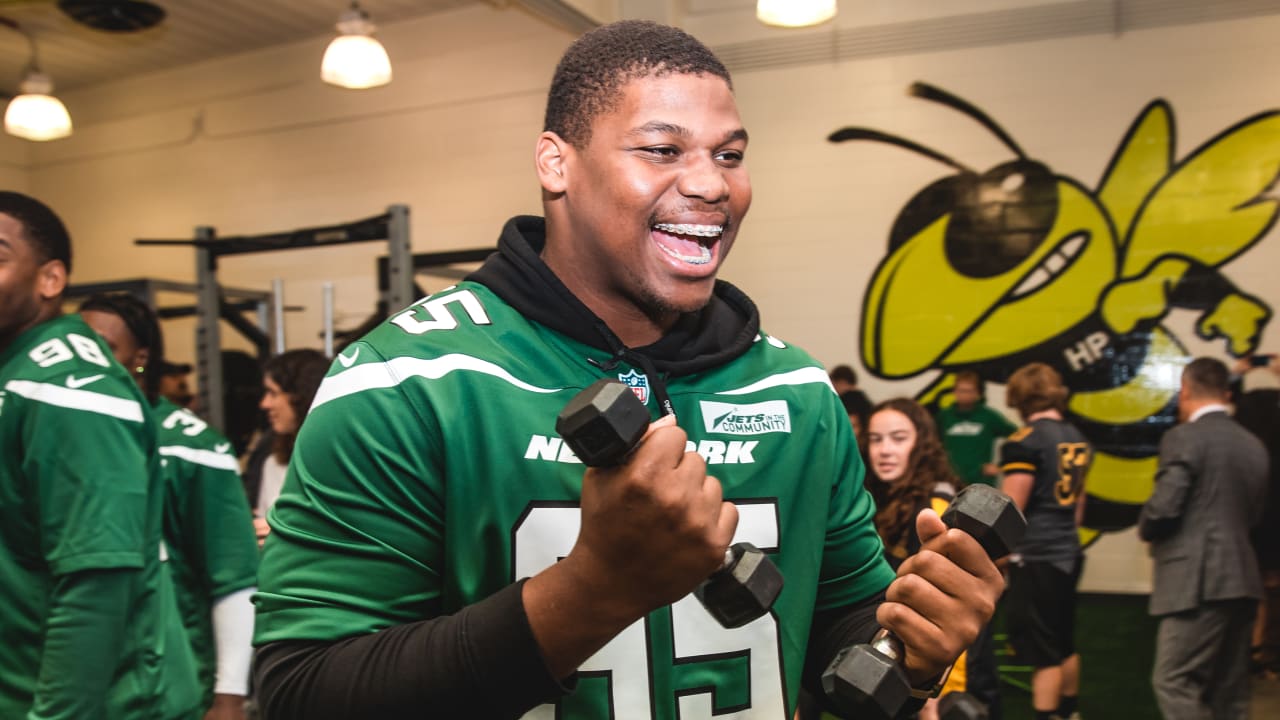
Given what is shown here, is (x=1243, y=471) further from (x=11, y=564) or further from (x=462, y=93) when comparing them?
(x=462, y=93)

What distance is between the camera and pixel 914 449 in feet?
10.5

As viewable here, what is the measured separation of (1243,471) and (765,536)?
3.54m

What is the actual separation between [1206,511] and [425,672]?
396 cm

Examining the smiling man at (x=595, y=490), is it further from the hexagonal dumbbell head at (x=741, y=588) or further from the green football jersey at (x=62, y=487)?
the green football jersey at (x=62, y=487)

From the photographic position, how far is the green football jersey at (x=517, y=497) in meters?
0.95

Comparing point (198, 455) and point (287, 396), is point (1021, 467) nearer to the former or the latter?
point (287, 396)

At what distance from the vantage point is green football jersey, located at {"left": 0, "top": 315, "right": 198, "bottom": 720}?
5.54ft

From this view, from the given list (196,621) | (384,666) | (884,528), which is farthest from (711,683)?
(884,528)

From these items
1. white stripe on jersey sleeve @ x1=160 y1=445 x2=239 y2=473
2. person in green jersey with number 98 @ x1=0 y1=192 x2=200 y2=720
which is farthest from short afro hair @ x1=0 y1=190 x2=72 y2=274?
white stripe on jersey sleeve @ x1=160 y1=445 x2=239 y2=473

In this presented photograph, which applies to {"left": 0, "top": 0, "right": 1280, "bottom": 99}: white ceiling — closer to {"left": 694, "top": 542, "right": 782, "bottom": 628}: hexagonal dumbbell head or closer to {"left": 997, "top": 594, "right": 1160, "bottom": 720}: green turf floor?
{"left": 997, "top": 594, "right": 1160, "bottom": 720}: green turf floor

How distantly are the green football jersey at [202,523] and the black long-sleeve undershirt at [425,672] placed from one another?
1.58 meters

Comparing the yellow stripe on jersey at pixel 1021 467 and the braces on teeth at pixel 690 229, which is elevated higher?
the braces on teeth at pixel 690 229

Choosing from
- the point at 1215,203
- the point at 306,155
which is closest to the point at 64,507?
the point at 1215,203

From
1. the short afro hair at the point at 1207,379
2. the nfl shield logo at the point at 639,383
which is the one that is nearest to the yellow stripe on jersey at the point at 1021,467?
the short afro hair at the point at 1207,379
